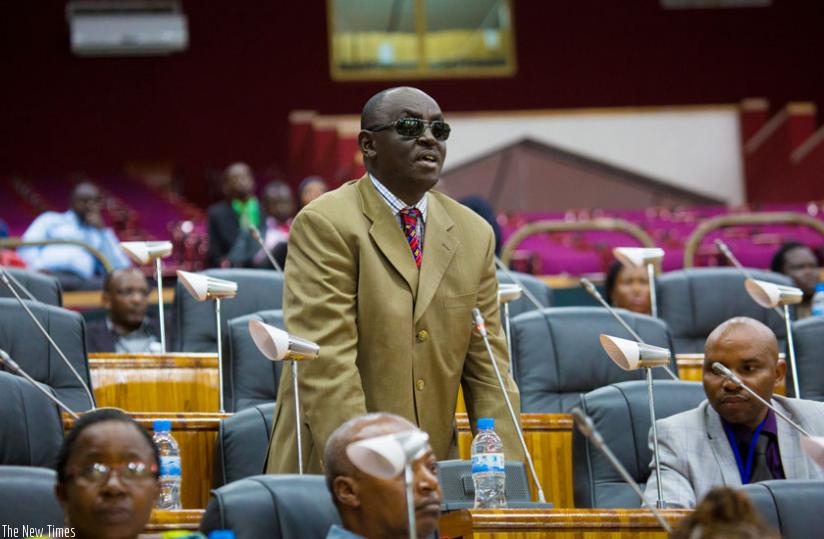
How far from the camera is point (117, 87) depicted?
14.4m

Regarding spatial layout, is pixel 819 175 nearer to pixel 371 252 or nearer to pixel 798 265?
pixel 798 265

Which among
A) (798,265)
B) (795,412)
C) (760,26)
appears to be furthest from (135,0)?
(795,412)

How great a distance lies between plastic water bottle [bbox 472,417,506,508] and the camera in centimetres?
341

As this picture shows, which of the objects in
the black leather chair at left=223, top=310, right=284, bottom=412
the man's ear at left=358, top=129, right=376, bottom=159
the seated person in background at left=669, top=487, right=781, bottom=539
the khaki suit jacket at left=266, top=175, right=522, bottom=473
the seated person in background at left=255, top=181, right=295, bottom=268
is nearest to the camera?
the seated person in background at left=669, top=487, right=781, bottom=539

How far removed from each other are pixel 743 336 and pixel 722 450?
326 mm

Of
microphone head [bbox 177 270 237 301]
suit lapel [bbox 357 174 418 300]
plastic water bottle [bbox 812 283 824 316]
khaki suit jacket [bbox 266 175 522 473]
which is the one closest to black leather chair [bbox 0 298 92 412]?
microphone head [bbox 177 270 237 301]

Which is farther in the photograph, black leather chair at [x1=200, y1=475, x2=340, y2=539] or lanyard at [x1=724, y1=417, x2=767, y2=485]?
lanyard at [x1=724, y1=417, x2=767, y2=485]

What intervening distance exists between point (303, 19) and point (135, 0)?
155 cm

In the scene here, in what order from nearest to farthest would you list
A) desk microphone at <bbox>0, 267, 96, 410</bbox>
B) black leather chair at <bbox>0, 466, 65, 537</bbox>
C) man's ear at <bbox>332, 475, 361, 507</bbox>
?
1. man's ear at <bbox>332, 475, 361, 507</bbox>
2. black leather chair at <bbox>0, 466, 65, 537</bbox>
3. desk microphone at <bbox>0, 267, 96, 410</bbox>

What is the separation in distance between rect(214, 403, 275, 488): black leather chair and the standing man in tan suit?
0.46 m

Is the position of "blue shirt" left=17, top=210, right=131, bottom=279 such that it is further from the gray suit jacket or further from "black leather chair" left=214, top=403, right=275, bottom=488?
the gray suit jacket

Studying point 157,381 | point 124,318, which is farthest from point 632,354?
point 124,318

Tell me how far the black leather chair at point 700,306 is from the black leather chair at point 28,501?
11.6 feet

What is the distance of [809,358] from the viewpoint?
4992 millimetres
